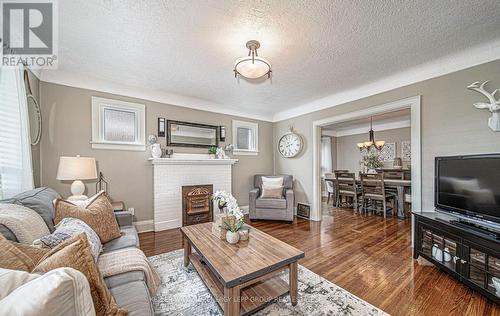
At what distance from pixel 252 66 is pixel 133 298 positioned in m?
2.02

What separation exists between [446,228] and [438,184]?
0.53m

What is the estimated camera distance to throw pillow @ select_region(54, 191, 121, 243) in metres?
1.61

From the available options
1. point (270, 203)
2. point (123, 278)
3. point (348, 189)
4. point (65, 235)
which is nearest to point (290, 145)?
point (270, 203)

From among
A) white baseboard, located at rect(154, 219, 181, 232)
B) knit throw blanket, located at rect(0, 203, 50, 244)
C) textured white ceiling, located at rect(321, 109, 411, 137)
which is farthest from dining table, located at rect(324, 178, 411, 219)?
knit throw blanket, located at rect(0, 203, 50, 244)

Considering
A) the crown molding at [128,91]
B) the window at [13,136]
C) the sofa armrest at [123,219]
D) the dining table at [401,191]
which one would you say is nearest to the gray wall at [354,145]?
the dining table at [401,191]

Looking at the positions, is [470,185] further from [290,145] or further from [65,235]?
[65,235]

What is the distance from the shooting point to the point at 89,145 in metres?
2.93

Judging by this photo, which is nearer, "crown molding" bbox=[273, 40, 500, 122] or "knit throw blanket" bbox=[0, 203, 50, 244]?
"knit throw blanket" bbox=[0, 203, 50, 244]

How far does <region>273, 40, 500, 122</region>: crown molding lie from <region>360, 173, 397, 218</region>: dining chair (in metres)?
2.03

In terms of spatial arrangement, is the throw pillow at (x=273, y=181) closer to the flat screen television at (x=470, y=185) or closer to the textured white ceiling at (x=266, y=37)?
the textured white ceiling at (x=266, y=37)

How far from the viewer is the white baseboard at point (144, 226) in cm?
326

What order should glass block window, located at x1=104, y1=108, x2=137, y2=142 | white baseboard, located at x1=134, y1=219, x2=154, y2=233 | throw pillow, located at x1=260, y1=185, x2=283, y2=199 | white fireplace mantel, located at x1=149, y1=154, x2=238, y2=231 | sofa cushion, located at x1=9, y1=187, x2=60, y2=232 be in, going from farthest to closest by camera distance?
throw pillow, located at x1=260, y1=185, x2=283, y2=199 → white fireplace mantel, located at x1=149, y1=154, x2=238, y2=231 → white baseboard, located at x1=134, y1=219, x2=154, y2=233 → glass block window, located at x1=104, y1=108, x2=137, y2=142 → sofa cushion, located at x1=9, y1=187, x2=60, y2=232

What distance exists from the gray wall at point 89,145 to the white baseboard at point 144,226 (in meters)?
0.08

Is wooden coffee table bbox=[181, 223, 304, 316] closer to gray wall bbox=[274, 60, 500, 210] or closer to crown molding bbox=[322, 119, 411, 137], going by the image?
gray wall bbox=[274, 60, 500, 210]
